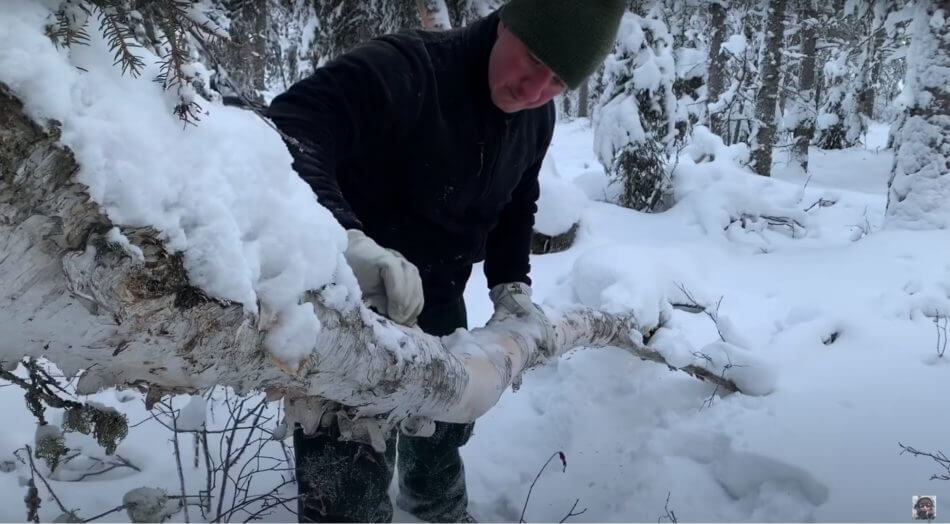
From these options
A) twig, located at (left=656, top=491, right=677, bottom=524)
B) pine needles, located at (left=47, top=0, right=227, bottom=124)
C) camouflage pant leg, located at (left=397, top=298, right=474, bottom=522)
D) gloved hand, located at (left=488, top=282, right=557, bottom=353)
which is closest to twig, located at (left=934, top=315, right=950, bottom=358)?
twig, located at (left=656, top=491, right=677, bottom=524)

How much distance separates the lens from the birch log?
26.6 inches

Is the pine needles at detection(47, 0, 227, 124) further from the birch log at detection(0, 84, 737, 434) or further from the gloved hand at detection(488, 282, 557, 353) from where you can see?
the gloved hand at detection(488, 282, 557, 353)

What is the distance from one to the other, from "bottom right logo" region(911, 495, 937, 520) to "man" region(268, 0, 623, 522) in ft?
4.84

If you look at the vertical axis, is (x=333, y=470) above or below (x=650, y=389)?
above

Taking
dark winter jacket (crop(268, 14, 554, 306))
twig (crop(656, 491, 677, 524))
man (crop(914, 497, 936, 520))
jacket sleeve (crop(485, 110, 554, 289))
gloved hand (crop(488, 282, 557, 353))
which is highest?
dark winter jacket (crop(268, 14, 554, 306))

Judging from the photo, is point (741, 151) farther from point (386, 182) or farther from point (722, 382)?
point (386, 182)

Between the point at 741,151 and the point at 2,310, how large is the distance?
10.2 meters

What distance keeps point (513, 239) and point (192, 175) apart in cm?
202

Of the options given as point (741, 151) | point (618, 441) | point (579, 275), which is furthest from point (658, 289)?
point (741, 151)

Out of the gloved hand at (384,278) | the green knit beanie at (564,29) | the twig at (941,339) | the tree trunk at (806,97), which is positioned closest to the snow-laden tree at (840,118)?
the tree trunk at (806,97)

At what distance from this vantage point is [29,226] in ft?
2.24

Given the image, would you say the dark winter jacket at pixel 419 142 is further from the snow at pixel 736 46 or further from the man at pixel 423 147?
the snow at pixel 736 46

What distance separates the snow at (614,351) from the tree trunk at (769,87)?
3.06m

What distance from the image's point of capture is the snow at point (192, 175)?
2.23 ft
